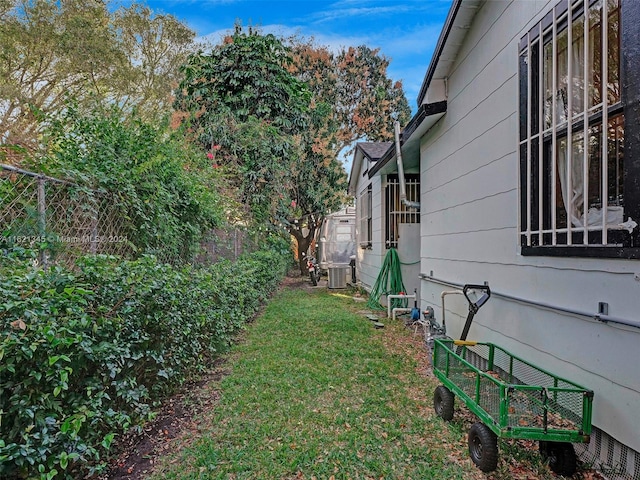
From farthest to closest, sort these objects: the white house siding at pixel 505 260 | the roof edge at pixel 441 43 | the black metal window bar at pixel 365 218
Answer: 1. the black metal window bar at pixel 365 218
2. the roof edge at pixel 441 43
3. the white house siding at pixel 505 260

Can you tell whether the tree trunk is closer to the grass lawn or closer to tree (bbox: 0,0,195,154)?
tree (bbox: 0,0,195,154)

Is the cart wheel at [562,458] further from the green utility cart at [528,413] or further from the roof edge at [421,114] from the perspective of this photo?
the roof edge at [421,114]

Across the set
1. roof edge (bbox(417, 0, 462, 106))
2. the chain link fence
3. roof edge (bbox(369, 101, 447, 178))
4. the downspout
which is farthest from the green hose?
the chain link fence

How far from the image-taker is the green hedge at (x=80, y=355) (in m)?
1.88

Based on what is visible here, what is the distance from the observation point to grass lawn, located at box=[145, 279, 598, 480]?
269cm

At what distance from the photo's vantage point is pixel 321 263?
15.8 m

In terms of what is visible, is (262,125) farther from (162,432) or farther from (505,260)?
(162,432)

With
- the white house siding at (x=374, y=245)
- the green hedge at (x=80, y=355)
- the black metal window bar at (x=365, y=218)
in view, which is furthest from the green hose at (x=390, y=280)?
the green hedge at (x=80, y=355)

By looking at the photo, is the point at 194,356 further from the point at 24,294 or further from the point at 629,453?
the point at 629,453

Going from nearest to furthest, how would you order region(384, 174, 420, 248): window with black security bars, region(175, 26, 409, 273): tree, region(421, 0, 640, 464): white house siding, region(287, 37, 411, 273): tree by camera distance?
region(421, 0, 640, 464): white house siding → region(384, 174, 420, 248): window with black security bars → region(175, 26, 409, 273): tree → region(287, 37, 411, 273): tree

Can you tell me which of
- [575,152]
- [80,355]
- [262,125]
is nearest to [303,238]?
[262,125]

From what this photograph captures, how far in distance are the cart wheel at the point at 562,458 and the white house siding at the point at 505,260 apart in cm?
27

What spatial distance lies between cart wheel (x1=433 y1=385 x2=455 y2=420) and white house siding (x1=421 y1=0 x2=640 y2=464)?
0.71m

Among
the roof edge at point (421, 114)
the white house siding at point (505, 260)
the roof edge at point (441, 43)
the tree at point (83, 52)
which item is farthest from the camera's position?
the tree at point (83, 52)
